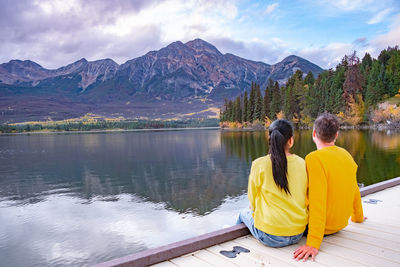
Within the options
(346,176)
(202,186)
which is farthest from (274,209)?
(202,186)

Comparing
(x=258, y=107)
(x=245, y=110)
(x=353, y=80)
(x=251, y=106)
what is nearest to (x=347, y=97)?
(x=353, y=80)

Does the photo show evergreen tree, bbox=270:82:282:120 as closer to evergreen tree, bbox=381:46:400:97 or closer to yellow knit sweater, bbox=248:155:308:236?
evergreen tree, bbox=381:46:400:97

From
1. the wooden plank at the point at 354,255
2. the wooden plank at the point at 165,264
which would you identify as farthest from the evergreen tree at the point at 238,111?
the wooden plank at the point at 165,264

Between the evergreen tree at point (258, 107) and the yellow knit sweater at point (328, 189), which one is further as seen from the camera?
the evergreen tree at point (258, 107)

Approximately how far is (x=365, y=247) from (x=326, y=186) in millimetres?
922

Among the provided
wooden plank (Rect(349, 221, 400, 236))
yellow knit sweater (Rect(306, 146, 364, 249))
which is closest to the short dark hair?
yellow knit sweater (Rect(306, 146, 364, 249))

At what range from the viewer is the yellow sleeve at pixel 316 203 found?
3287 mm

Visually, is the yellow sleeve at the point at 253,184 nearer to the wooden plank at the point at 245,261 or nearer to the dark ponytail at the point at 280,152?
the dark ponytail at the point at 280,152

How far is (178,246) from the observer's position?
11.1 feet

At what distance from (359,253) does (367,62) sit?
10174 cm

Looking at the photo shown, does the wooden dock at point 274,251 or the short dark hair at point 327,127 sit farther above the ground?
the short dark hair at point 327,127

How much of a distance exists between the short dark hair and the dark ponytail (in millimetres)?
487

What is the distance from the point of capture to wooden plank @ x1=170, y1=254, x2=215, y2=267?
3.18 meters

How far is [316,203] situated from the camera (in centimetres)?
335
